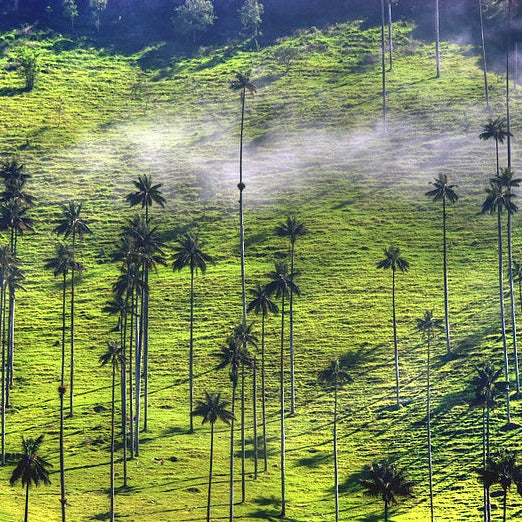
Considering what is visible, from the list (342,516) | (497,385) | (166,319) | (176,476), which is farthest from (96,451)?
(497,385)

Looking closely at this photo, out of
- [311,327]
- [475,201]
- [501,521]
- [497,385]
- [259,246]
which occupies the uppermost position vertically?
[475,201]

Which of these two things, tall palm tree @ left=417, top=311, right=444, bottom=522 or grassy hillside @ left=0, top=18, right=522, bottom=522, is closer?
tall palm tree @ left=417, top=311, right=444, bottom=522

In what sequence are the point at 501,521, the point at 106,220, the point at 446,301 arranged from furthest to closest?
the point at 106,220 < the point at 446,301 < the point at 501,521

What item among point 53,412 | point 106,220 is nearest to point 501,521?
point 53,412

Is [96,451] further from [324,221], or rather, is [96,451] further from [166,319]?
[324,221]

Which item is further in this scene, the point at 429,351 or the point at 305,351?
the point at 305,351

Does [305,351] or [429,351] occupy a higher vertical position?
[305,351]

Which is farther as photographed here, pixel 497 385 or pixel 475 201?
pixel 475 201

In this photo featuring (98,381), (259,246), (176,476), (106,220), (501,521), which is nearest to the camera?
(501,521)

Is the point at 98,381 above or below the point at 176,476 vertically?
above

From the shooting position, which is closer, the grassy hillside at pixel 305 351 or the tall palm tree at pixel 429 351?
the tall palm tree at pixel 429 351
